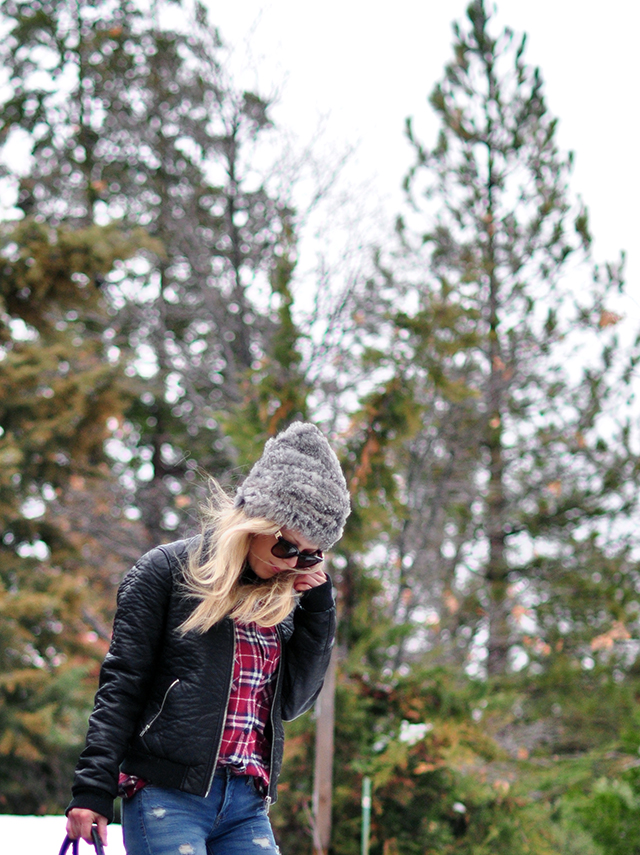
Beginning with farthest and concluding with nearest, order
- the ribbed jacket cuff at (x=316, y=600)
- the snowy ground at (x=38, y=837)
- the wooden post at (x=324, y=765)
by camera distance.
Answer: the wooden post at (x=324, y=765) → the snowy ground at (x=38, y=837) → the ribbed jacket cuff at (x=316, y=600)

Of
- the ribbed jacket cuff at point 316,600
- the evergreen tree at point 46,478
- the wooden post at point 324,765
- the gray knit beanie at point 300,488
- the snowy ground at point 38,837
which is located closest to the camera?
the gray knit beanie at point 300,488

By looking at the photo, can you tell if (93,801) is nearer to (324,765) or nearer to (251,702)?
(251,702)

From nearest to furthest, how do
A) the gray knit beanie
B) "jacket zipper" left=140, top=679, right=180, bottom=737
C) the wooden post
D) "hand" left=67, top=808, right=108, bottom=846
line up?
1. "hand" left=67, top=808, right=108, bottom=846
2. "jacket zipper" left=140, top=679, right=180, bottom=737
3. the gray knit beanie
4. the wooden post

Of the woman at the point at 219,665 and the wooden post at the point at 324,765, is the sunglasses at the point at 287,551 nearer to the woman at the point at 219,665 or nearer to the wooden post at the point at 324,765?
the woman at the point at 219,665

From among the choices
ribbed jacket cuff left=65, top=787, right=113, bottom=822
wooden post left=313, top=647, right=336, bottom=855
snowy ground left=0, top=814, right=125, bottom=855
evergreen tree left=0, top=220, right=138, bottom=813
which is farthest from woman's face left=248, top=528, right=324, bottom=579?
evergreen tree left=0, top=220, right=138, bottom=813

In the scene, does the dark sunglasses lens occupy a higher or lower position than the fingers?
higher

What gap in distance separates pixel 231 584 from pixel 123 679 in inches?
12.0

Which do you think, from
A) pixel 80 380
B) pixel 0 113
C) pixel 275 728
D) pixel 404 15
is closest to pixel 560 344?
pixel 404 15

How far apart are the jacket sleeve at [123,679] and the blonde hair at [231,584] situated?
0.07m

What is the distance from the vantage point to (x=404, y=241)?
9.55 meters

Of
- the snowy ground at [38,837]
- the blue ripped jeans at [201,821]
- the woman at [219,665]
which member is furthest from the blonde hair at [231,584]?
the snowy ground at [38,837]

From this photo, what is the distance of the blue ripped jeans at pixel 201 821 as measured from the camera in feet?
5.71

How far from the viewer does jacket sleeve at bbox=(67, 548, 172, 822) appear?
170 centimetres

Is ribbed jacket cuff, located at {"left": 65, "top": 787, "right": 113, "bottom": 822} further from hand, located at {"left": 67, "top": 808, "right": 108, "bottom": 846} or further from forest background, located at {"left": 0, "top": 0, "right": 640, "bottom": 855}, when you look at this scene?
forest background, located at {"left": 0, "top": 0, "right": 640, "bottom": 855}
